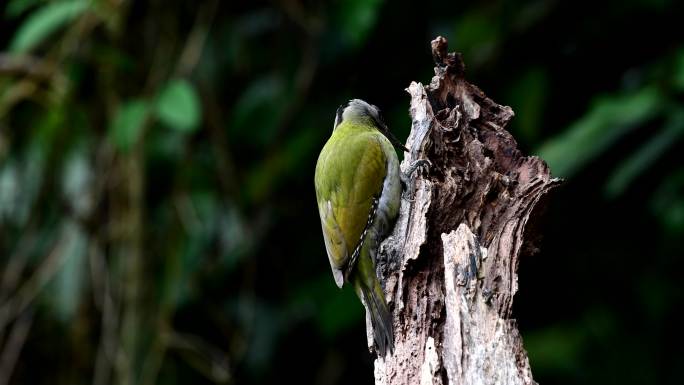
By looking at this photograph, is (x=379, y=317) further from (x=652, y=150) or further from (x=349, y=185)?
(x=652, y=150)

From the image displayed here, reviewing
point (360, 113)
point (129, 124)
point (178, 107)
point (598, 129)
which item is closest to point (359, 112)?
point (360, 113)

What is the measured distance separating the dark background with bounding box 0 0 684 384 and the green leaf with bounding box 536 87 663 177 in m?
0.46

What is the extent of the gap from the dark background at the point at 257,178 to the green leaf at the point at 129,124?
159 millimetres

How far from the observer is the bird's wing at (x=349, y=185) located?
3.48m

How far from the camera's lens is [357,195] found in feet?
11.7

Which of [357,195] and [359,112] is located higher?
[359,112]

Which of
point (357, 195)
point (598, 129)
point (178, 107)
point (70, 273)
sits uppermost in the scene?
point (178, 107)

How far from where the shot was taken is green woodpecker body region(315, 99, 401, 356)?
10.9 ft

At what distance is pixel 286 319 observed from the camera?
563cm

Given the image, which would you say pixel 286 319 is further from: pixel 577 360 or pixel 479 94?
pixel 479 94

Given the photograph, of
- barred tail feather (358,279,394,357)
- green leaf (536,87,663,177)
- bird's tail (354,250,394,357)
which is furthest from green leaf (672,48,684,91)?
barred tail feather (358,279,394,357)

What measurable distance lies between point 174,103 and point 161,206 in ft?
4.87

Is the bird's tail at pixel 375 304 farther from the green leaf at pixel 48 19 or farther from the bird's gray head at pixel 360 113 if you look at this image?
the green leaf at pixel 48 19

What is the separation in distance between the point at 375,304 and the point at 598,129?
1492mm
